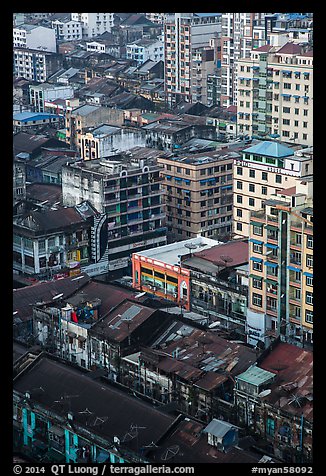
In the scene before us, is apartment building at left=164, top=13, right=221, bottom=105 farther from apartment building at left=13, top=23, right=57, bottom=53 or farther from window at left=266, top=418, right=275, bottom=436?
window at left=266, top=418, right=275, bottom=436

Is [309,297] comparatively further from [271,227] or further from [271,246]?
[271,227]

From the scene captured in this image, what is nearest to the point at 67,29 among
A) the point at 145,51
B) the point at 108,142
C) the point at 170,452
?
the point at 145,51

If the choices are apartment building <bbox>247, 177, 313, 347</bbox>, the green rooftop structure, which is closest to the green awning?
apartment building <bbox>247, 177, 313, 347</bbox>

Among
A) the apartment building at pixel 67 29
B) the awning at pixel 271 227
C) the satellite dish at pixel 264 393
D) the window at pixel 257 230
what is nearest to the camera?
the satellite dish at pixel 264 393

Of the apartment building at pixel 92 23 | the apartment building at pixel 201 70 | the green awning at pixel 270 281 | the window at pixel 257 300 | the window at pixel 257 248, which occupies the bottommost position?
the window at pixel 257 300

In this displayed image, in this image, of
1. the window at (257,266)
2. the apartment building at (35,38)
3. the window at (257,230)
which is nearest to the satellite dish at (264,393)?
the window at (257,266)

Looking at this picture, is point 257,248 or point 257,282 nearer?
point 257,248

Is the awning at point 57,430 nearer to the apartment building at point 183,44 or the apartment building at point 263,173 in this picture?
the apartment building at point 263,173
